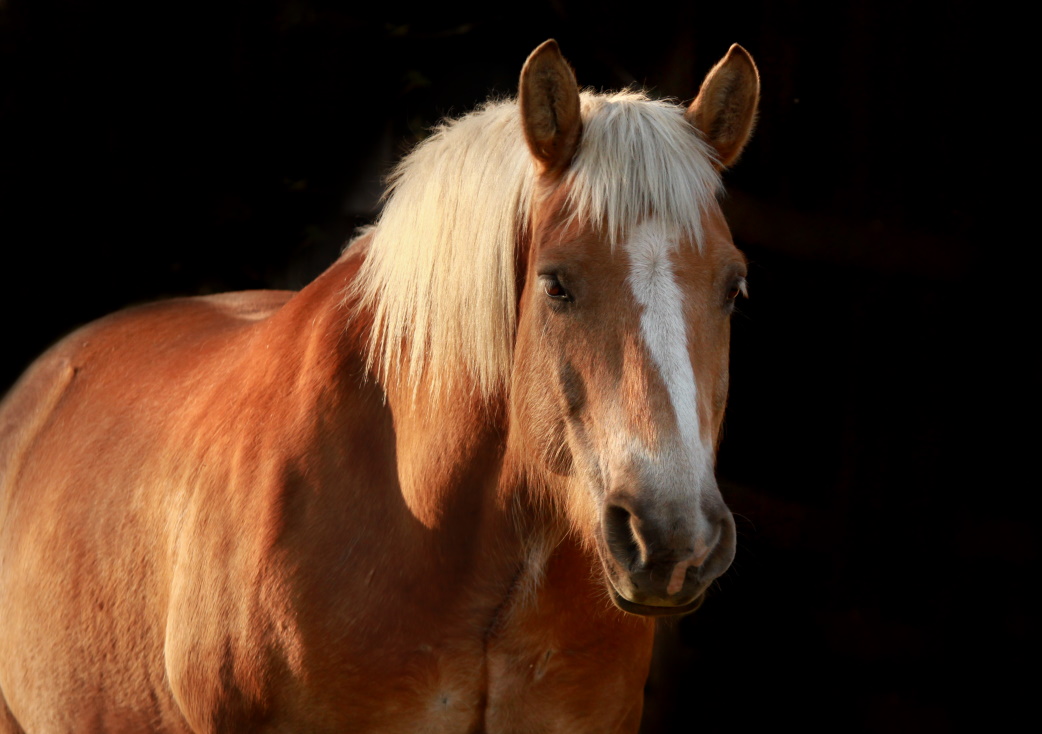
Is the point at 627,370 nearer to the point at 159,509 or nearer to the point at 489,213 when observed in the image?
the point at 489,213

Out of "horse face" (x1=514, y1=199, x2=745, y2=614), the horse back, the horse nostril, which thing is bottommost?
the horse back

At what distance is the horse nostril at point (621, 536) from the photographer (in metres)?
1.62

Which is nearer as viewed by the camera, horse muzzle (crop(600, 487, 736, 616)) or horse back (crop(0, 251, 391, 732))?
horse muzzle (crop(600, 487, 736, 616))

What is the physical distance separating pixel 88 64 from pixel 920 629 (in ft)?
11.8

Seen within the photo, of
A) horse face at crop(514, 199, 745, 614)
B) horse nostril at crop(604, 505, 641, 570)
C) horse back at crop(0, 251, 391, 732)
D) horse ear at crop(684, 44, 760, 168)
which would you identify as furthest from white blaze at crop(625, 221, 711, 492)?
horse back at crop(0, 251, 391, 732)

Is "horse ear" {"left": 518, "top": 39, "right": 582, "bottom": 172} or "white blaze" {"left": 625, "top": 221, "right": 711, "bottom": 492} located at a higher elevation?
"horse ear" {"left": 518, "top": 39, "right": 582, "bottom": 172}

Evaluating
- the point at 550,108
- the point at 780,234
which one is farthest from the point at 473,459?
the point at 780,234

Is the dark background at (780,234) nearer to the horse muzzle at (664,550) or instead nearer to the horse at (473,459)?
the horse at (473,459)

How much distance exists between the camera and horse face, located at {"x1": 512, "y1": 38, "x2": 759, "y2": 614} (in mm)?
1580

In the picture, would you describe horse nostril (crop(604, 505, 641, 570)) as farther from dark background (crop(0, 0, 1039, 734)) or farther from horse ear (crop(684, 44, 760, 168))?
dark background (crop(0, 0, 1039, 734))

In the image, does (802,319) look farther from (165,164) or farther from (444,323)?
(165,164)

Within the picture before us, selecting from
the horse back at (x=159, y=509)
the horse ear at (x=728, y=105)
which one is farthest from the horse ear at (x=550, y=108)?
the horse back at (x=159, y=509)

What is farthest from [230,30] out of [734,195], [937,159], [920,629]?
[920,629]

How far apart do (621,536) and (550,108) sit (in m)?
0.79
